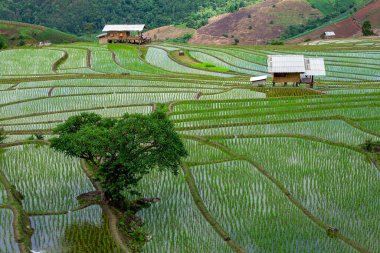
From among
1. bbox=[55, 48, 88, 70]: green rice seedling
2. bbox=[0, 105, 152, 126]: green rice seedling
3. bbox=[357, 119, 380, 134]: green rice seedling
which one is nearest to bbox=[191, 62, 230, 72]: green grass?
bbox=[55, 48, 88, 70]: green rice seedling

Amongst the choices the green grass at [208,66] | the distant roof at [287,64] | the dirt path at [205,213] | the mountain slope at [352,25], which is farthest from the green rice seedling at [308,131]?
the mountain slope at [352,25]

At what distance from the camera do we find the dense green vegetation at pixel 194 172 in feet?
30.1

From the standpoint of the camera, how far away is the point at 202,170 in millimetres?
11719

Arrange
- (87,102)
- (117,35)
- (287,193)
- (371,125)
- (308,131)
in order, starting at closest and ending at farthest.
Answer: (287,193)
(308,131)
(371,125)
(87,102)
(117,35)

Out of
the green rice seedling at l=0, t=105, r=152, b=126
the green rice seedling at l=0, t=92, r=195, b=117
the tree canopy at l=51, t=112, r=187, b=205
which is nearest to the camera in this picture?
the tree canopy at l=51, t=112, r=187, b=205

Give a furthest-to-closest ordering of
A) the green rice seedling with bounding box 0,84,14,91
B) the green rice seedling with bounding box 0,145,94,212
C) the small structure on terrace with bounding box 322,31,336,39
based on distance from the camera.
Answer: the small structure on terrace with bounding box 322,31,336,39 < the green rice seedling with bounding box 0,84,14,91 < the green rice seedling with bounding box 0,145,94,212

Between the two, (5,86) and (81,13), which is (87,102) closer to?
(5,86)

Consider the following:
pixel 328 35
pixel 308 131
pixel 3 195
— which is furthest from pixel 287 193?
pixel 328 35

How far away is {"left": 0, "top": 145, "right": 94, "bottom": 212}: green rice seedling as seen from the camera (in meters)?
10.3

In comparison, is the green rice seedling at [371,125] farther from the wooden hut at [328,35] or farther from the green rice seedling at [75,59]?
the wooden hut at [328,35]

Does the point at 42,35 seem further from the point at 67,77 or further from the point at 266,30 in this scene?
the point at 67,77

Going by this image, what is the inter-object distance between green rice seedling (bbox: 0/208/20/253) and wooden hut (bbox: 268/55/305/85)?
45.4 feet

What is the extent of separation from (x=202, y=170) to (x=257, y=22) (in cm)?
4595

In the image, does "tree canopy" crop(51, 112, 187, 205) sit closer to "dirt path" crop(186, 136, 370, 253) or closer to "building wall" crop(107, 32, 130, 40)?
"dirt path" crop(186, 136, 370, 253)
